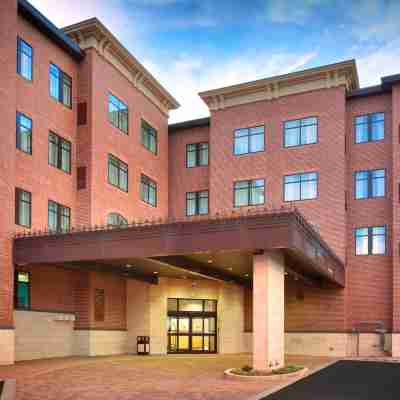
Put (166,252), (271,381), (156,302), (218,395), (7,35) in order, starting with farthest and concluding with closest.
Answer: (156,302) < (7,35) < (166,252) < (271,381) < (218,395)

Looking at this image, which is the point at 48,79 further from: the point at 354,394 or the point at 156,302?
the point at 354,394

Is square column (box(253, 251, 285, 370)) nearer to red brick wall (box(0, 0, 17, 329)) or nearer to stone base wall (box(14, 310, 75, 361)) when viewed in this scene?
red brick wall (box(0, 0, 17, 329))

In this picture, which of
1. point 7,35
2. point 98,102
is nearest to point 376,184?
point 98,102

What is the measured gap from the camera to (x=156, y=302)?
34.1 metres

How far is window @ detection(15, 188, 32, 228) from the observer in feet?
85.9

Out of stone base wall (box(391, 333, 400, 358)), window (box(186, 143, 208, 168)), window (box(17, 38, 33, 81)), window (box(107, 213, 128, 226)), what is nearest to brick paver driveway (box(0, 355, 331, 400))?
window (box(107, 213, 128, 226))

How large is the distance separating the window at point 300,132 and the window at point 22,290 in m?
18.4

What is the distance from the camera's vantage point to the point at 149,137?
3834 cm

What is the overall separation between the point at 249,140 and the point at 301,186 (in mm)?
4743

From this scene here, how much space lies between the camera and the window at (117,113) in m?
33.4

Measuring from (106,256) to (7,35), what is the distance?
10685 mm

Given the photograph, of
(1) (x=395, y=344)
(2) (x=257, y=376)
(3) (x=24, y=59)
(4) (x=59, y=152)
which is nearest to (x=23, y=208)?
(4) (x=59, y=152)

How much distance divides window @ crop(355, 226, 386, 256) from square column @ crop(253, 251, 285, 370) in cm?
1557

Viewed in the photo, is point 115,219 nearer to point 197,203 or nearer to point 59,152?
point 59,152
